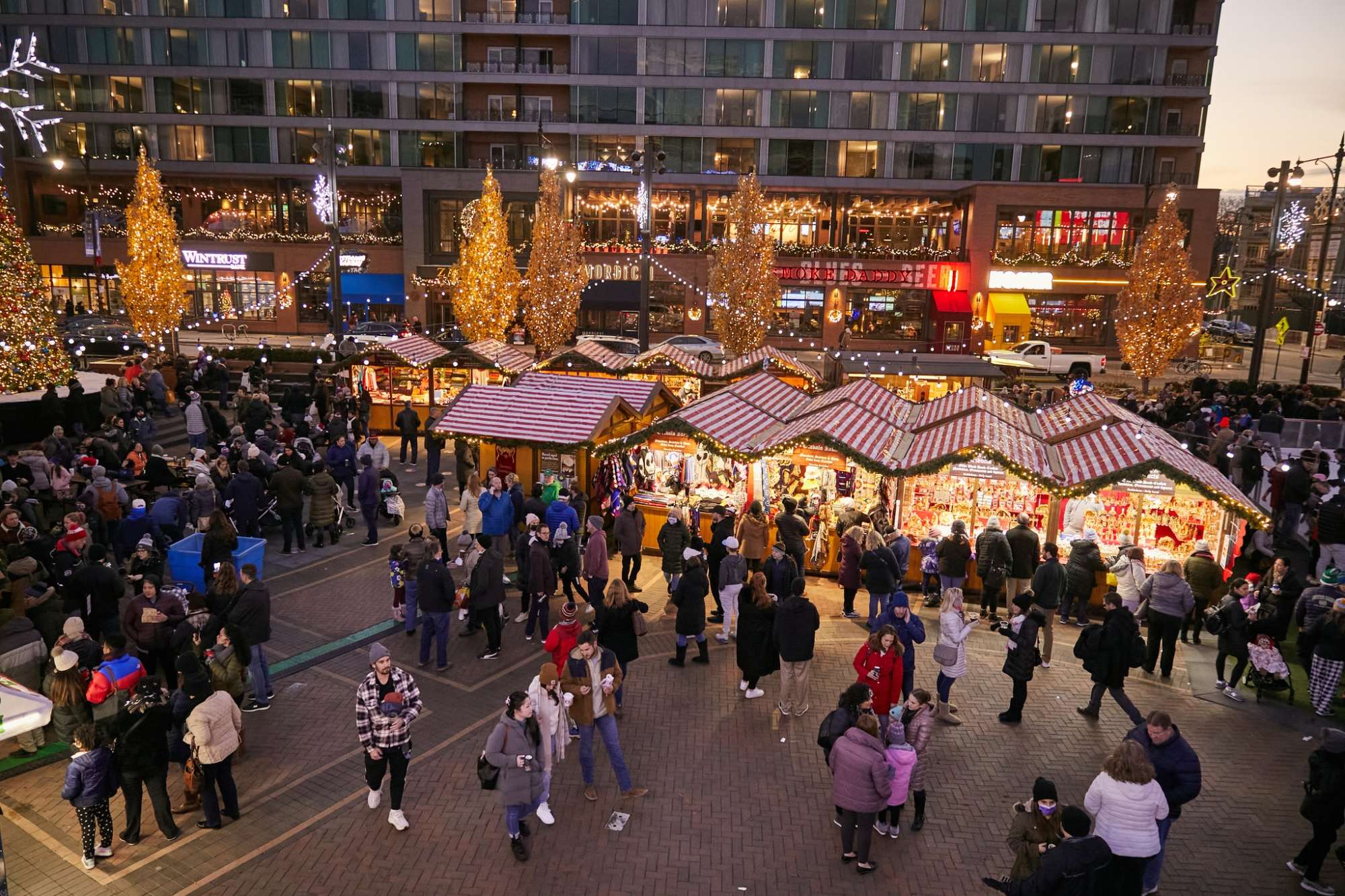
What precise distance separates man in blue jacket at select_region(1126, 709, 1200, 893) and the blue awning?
49105 millimetres

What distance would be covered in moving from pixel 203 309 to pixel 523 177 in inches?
824

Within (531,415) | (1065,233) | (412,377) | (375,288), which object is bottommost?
(412,377)

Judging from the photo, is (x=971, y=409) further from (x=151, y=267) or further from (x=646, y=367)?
(x=151, y=267)

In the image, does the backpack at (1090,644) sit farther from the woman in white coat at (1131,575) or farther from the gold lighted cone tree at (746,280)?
the gold lighted cone tree at (746,280)

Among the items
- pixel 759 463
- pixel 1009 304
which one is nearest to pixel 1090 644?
pixel 759 463

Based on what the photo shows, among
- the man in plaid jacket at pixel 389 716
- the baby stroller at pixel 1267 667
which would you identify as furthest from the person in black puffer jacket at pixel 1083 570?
the man in plaid jacket at pixel 389 716

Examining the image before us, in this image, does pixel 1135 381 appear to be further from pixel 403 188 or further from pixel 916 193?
pixel 403 188

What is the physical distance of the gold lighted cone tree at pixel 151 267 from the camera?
104 feet

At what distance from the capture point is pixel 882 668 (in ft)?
28.8

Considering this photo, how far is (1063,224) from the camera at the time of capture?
47406 mm

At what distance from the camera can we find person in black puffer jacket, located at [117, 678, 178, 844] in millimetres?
7590

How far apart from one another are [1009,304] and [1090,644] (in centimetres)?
4057

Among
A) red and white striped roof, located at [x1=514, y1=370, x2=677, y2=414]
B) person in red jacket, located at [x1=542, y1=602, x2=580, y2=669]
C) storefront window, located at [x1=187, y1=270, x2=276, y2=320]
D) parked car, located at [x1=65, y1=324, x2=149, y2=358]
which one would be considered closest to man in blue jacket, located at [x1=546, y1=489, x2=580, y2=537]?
person in red jacket, located at [x1=542, y1=602, x2=580, y2=669]

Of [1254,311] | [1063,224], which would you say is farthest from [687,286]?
[1254,311]
